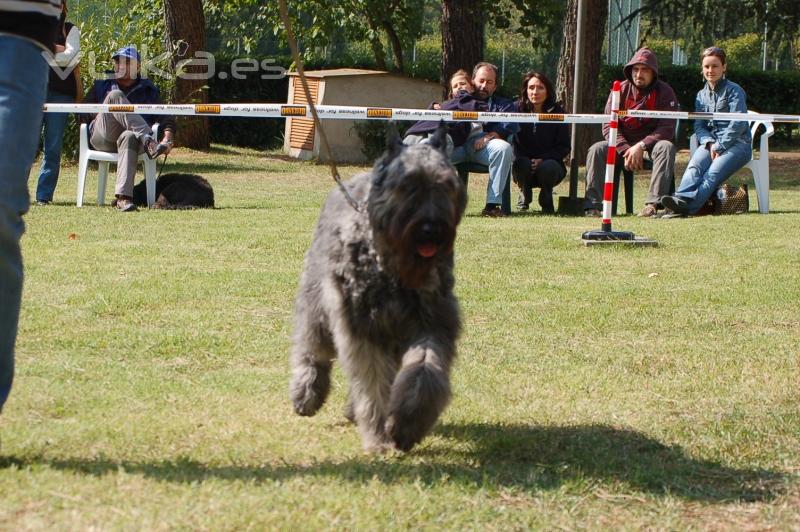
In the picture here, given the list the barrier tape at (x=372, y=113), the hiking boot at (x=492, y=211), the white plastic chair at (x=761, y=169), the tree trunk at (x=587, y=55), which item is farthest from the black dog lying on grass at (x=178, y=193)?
the tree trunk at (x=587, y=55)

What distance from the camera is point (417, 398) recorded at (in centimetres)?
400

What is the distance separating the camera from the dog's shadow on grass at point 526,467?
3809 mm

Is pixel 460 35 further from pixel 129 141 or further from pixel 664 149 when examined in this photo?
pixel 129 141

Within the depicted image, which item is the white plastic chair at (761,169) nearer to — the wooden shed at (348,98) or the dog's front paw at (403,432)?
the dog's front paw at (403,432)

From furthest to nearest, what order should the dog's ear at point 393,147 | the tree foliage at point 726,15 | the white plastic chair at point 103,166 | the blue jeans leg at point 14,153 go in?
the tree foliage at point 726,15
the white plastic chair at point 103,166
the dog's ear at point 393,147
the blue jeans leg at point 14,153

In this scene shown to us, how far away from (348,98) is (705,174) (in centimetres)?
1114

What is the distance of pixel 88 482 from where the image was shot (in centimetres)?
359

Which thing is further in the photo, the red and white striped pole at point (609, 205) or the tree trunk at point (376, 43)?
the tree trunk at point (376, 43)

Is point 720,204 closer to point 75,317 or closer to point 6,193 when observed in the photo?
point 75,317

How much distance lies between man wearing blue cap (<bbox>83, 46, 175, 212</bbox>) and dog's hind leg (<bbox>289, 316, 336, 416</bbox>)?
7603mm

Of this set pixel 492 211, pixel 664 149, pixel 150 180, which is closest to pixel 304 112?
pixel 150 180

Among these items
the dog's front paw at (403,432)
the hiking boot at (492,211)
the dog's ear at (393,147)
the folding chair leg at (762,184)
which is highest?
the folding chair leg at (762,184)

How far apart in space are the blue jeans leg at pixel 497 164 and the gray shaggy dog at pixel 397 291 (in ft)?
25.8

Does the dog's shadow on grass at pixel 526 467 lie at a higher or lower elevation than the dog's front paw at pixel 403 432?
lower
